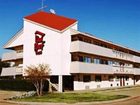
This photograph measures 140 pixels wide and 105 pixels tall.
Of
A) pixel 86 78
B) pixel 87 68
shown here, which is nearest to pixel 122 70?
pixel 86 78

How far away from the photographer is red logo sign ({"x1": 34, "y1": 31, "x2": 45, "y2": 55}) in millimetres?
46725

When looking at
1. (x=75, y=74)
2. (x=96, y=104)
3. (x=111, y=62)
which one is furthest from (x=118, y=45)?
(x=96, y=104)

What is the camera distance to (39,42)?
47188mm

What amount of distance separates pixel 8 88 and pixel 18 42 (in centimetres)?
857

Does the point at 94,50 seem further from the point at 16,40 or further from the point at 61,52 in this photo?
the point at 16,40

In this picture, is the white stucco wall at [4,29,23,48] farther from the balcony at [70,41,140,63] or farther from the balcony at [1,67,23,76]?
the balcony at [70,41,140,63]

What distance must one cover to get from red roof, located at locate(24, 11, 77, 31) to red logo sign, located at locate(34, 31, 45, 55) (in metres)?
1.75

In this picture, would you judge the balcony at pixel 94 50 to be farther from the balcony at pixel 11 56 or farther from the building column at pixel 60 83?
the balcony at pixel 11 56

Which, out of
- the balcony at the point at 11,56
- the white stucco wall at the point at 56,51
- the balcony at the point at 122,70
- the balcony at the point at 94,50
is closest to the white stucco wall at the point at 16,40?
the balcony at the point at 11,56

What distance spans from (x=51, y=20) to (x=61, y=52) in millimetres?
6701

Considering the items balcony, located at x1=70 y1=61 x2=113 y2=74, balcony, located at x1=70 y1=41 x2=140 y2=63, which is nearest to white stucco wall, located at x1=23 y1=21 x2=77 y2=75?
balcony, located at x1=70 y1=61 x2=113 y2=74

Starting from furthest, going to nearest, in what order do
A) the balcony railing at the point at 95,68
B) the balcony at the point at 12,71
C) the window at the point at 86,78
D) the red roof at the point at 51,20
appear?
the balcony at the point at 12,71 → the window at the point at 86,78 → the red roof at the point at 51,20 → the balcony railing at the point at 95,68

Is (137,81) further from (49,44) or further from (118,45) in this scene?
(49,44)

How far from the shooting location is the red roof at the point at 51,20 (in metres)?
46.3
